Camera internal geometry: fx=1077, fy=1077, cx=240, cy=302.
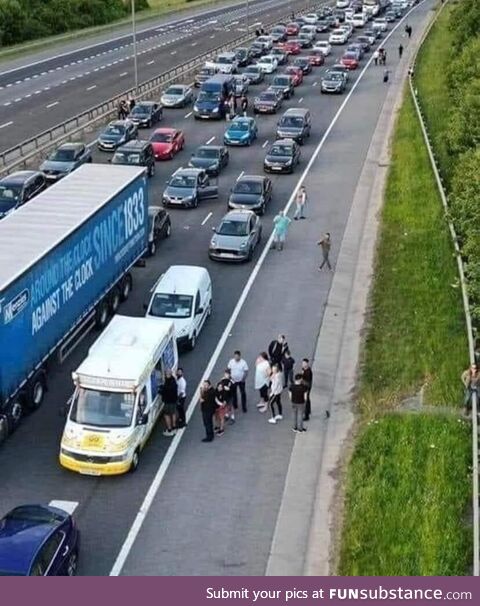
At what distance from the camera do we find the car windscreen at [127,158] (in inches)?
1816

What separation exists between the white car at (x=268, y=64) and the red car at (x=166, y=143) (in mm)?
27379

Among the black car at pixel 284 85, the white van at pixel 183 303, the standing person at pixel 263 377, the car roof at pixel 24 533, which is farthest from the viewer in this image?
the black car at pixel 284 85

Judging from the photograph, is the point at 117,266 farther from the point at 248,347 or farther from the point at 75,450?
the point at 75,450

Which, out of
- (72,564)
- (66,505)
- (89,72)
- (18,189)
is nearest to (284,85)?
(89,72)

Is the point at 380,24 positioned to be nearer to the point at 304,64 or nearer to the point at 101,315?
the point at 304,64

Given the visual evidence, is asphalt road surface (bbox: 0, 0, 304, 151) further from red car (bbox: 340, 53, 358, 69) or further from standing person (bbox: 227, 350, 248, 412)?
standing person (bbox: 227, 350, 248, 412)

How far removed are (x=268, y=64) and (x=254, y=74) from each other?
6.05 meters

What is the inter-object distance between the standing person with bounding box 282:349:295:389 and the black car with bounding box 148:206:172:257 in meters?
11.3

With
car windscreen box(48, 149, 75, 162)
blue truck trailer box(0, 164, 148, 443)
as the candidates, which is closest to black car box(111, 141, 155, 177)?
car windscreen box(48, 149, 75, 162)

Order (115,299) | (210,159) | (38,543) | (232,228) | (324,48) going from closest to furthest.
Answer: (38,543)
(115,299)
(232,228)
(210,159)
(324,48)

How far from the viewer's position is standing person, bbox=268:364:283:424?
Answer: 24.4 m

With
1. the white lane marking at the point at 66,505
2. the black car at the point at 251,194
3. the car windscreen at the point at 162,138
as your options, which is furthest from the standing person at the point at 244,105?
the white lane marking at the point at 66,505

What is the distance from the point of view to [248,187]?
1668 inches

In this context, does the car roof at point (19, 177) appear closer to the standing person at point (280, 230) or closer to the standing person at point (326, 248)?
the standing person at point (280, 230)
